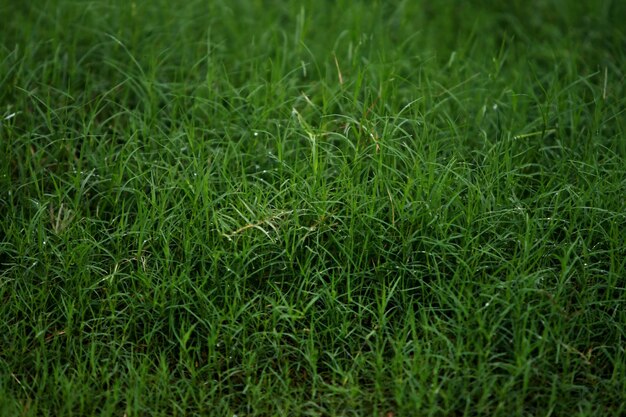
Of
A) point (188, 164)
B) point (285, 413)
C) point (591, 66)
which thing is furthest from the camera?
point (591, 66)

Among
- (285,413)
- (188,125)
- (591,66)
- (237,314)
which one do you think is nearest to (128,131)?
(188,125)

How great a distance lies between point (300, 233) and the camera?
3.24m

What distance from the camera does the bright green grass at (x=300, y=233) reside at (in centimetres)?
291

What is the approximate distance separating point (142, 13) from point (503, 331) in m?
2.70

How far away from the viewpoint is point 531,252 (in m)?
3.26

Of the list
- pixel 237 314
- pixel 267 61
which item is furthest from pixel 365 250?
pixel 267 61

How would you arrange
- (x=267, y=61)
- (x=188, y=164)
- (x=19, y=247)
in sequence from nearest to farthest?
(x=19, y=247), (x=188, y=164), (x=267, y=61)

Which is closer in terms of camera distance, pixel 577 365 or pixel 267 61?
pixel 577 365

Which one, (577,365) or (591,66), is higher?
(591,66)

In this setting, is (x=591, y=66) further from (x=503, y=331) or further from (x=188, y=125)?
(x=188, y=125)

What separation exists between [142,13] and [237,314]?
219 cm

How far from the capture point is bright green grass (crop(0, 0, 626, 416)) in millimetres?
2912

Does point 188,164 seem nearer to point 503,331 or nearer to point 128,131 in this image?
point 128,131

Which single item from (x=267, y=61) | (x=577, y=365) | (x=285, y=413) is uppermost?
(x=267, y=61)
